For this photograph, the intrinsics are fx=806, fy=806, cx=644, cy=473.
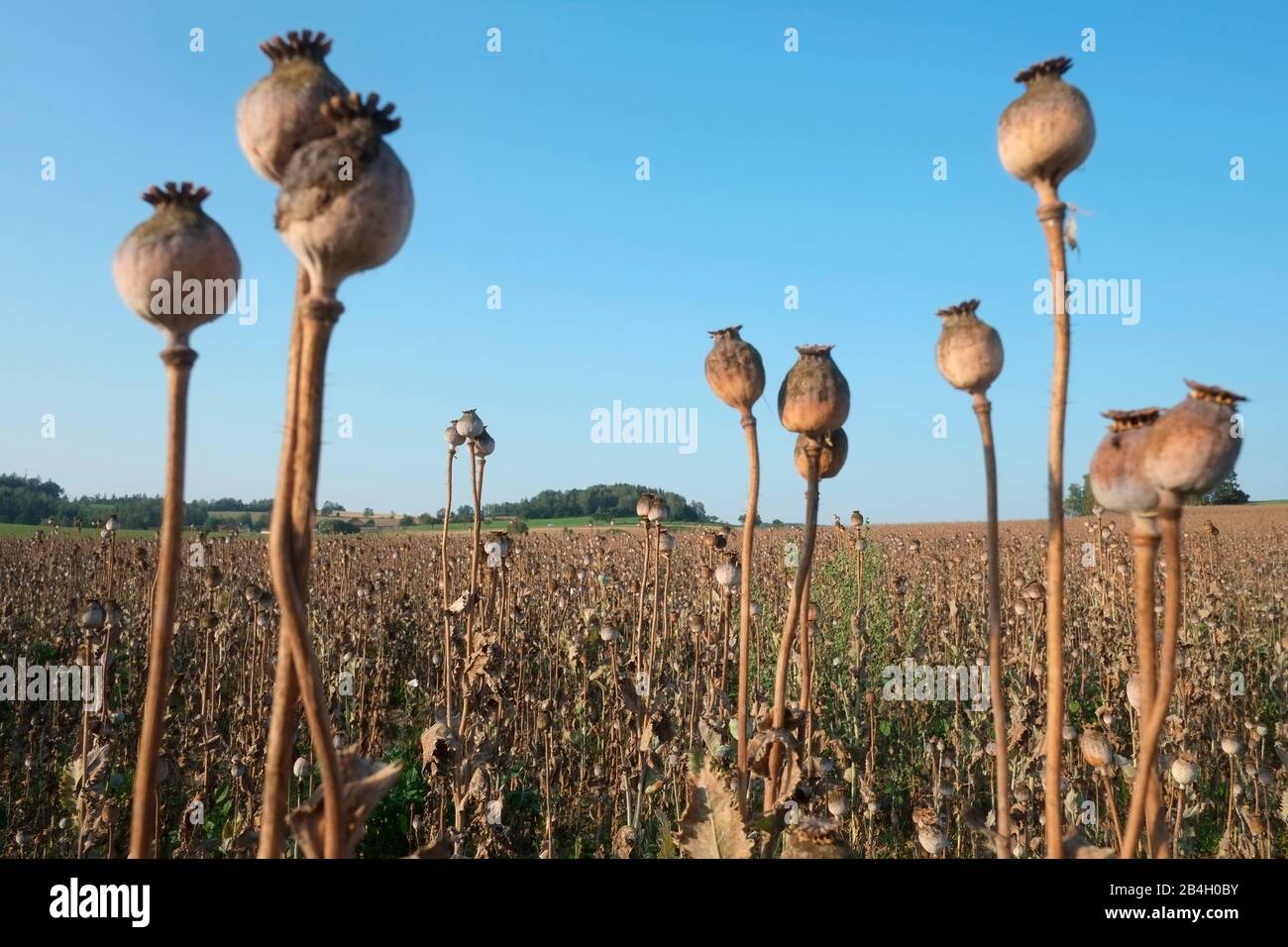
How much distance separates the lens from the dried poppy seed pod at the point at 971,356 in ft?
5.34

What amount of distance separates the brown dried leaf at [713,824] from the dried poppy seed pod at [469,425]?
270cm

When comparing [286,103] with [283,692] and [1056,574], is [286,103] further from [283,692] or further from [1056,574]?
[1056,574]

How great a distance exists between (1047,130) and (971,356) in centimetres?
43

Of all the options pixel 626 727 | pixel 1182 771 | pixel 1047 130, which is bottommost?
pixel 626 727

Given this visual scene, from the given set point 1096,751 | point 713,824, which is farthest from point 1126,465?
point 1096,751

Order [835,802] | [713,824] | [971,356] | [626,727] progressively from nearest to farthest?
[971,356] < [713,824] < [835,802] < [626,727]

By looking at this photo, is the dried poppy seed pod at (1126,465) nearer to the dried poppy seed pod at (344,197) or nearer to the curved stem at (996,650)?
the curved stem at (996,650)

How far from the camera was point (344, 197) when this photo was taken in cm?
97

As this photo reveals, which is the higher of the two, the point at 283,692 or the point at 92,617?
the point at 283,692

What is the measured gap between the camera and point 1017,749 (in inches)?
223

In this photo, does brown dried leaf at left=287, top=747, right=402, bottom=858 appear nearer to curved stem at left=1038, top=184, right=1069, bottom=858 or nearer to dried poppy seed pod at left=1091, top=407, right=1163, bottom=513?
curved stem at left=1038, top=184, right=1069, bottom=858
